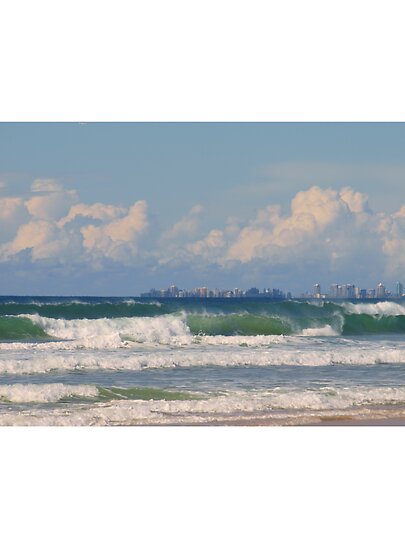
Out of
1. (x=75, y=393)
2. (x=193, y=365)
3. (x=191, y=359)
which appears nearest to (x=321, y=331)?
(x=191, y=359)

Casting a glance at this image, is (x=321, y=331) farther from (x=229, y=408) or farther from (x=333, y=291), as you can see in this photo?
(x=229, y=408)

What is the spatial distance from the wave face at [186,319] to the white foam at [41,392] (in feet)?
17.8

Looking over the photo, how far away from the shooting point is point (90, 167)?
12445 mm

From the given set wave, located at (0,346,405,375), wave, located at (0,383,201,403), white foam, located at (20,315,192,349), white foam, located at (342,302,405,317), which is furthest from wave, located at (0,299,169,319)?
wave, located at (0,383,201,403)

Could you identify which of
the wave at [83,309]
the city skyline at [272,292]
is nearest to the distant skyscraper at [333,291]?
the city skyline at [272,292]

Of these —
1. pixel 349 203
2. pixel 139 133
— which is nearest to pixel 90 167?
pixel 139 133

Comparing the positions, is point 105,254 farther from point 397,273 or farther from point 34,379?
point 397,273

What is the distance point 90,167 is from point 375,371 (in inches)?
194

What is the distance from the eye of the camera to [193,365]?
11867 mm

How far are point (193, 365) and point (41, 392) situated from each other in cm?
318

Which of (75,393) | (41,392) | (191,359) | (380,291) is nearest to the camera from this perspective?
(41,392)

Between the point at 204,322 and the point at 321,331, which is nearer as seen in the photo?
the point at 204,322

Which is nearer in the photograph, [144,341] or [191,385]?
[191,385]

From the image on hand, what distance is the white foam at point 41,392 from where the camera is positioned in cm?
895
